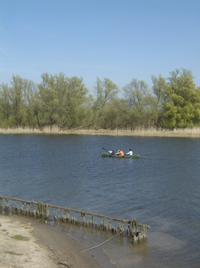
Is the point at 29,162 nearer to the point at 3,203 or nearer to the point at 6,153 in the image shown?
the point at 6,153

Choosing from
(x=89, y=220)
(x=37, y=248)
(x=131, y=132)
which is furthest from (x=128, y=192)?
(x=131, y=132)

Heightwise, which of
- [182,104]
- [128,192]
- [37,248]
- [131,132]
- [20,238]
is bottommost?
[37,248]

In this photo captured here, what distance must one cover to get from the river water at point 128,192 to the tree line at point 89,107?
2864cm

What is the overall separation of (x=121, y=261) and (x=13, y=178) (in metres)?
14.7

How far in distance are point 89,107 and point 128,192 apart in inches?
2369

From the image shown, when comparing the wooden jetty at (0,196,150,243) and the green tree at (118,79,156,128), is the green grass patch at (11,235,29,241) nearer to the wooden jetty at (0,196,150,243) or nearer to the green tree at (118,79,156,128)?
the wooden jetty at (0,196,150,243)

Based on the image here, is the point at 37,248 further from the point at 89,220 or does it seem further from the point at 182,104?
the point at 182,104

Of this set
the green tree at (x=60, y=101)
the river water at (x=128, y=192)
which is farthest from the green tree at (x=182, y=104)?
the river water at (x=128, y=192)

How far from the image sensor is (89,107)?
79.2 metres

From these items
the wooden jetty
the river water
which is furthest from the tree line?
the wooden jetty

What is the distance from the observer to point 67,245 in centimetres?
1200

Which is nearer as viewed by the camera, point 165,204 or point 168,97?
point 165,204

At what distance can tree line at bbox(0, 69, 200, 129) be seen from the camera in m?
65.8

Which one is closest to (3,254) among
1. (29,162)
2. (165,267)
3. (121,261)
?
(121,261)
